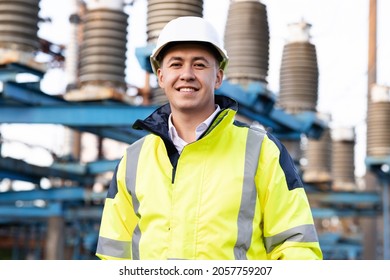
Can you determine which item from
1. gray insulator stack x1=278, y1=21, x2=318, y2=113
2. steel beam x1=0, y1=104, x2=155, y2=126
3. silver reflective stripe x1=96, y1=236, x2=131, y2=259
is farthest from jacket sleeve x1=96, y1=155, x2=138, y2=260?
gray insulator stack x1=278, y1=21, x2=318, y2=113

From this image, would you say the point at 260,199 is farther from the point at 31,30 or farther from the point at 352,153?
the point at 352,153

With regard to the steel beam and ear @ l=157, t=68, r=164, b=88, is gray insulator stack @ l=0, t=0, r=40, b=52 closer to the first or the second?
the steel beam

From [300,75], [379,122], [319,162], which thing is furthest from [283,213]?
[319,162]

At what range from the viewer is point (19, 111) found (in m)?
8.87

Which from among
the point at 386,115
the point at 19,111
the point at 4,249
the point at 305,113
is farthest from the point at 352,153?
the point at 4,249

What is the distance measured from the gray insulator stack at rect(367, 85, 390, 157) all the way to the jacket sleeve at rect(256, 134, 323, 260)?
1172 cm

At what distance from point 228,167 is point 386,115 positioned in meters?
11.8

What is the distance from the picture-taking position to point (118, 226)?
2289 mm

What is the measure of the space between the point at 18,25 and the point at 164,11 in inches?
57.6

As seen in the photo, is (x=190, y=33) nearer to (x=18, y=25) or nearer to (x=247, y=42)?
(x=18, y=25)

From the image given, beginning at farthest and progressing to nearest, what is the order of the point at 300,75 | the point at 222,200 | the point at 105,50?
the point at 300,75, the point at 105,50, the point at 222,200

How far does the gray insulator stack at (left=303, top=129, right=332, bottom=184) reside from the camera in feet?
53.1

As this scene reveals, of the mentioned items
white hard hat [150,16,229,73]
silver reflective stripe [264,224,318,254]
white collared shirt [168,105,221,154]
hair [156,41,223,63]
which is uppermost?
white hard hat [150,16,229,73]
